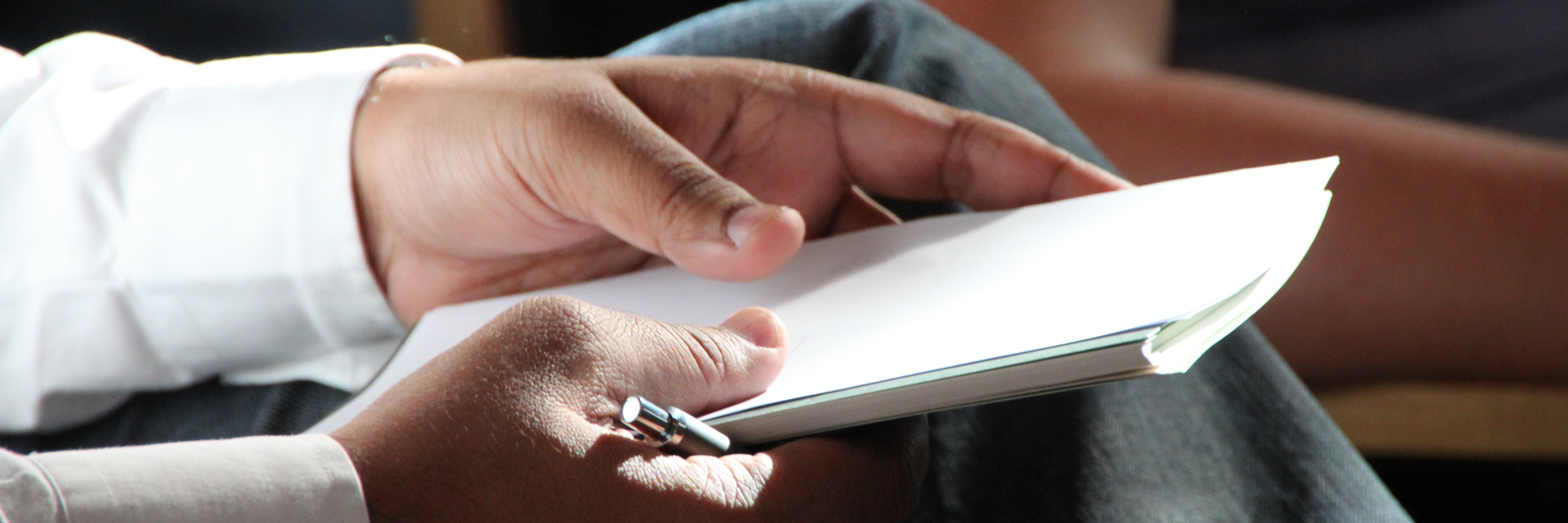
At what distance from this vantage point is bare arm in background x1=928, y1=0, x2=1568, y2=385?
782 millimetres

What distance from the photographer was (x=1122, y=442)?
392mm

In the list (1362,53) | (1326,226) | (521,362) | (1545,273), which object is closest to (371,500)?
(521,362)

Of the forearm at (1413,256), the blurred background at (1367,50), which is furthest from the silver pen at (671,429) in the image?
the forearm at (1413,256)

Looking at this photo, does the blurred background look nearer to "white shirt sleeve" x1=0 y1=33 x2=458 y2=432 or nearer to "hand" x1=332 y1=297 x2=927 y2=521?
"white shirt sleeve" x1=0 y1=33 x2=458 y2=432

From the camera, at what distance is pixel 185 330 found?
0.49m

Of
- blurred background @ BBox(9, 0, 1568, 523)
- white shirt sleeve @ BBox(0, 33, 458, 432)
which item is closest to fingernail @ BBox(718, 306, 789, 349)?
white shirt sleeve @ BBox(0, 33, 458, 432)

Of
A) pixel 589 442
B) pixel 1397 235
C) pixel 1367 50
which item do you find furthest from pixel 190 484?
pixel 1367 50

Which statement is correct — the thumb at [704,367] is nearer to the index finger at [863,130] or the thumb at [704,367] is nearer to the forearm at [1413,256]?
the index finger at [863,130]

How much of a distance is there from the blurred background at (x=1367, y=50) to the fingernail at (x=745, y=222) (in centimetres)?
31

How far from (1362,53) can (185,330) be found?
1165mm

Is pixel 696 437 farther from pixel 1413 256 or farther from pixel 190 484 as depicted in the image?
pixel 1413 256

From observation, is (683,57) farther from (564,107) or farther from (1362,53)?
(1362,53)

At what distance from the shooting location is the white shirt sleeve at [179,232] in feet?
1.60

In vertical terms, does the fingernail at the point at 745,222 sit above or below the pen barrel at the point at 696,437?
above
